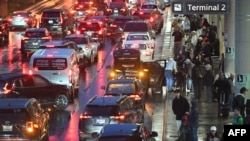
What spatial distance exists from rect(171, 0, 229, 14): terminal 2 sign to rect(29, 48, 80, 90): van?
959 centimetres

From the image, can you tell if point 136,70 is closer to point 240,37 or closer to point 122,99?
point 240,37

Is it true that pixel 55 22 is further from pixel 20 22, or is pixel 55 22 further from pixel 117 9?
pixel 117 9

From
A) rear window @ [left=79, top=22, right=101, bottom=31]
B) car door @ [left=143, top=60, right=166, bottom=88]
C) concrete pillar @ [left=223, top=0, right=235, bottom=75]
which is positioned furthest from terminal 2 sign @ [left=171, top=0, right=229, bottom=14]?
rear window @ [left=79, top=22, right=101, bottom=31]

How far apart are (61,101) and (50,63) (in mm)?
2860

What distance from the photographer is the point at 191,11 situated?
981 inches

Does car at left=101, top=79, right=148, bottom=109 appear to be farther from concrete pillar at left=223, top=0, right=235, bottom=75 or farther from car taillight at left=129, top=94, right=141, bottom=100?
concrete pillar at left=223, top=0, right=235, bottom=75

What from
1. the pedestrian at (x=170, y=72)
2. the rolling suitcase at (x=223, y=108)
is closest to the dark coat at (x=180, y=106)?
the rolling suitcase at (x=223, y=108)

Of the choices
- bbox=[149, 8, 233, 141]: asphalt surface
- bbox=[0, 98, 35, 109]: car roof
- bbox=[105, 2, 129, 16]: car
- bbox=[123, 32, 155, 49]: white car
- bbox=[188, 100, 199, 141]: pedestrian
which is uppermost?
bbox=[105, 2, 129, 16]: car

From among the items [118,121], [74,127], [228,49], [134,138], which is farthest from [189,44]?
[134,138]

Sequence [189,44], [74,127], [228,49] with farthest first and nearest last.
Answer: [189,44] < [228,49] < [74,127]

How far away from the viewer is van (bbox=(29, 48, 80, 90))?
3369cm

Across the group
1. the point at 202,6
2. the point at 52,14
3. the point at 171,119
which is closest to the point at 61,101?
Answer: the point at 171,119

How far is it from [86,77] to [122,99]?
1517 centimetres

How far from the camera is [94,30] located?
52.1m
